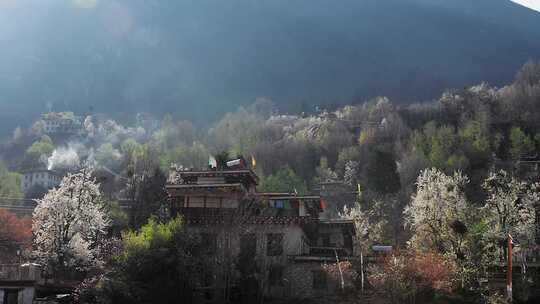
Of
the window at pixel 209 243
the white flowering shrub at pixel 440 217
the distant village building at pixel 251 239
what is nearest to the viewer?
the distant village building at pixel 251 239

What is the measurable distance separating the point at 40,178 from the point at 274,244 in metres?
102

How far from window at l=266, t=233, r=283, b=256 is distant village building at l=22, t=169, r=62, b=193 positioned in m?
96.5

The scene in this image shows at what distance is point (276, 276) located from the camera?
4047 centimetres

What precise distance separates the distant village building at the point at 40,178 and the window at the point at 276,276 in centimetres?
9782

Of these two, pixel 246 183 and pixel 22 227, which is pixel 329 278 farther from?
pixel 22 227

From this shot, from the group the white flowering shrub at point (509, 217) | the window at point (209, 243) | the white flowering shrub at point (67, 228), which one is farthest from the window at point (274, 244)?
the white flowering shrub at point (509, 217)

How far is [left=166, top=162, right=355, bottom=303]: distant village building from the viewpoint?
3719 cm

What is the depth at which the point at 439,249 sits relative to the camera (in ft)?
135

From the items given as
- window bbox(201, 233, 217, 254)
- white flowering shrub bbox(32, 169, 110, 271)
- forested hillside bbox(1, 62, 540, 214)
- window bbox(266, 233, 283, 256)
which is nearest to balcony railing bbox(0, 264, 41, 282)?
white flowering shrub bbox(32, 169, 110, 271)

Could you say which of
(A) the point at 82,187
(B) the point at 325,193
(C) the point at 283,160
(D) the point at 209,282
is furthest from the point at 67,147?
(D) the point at 209,282

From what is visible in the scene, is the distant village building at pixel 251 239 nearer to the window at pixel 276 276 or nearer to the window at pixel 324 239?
the window at pixel 276 276

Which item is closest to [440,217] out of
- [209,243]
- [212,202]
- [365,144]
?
[212,202]

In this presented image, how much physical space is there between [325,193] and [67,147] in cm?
11117

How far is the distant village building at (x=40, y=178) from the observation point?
12611 cm
